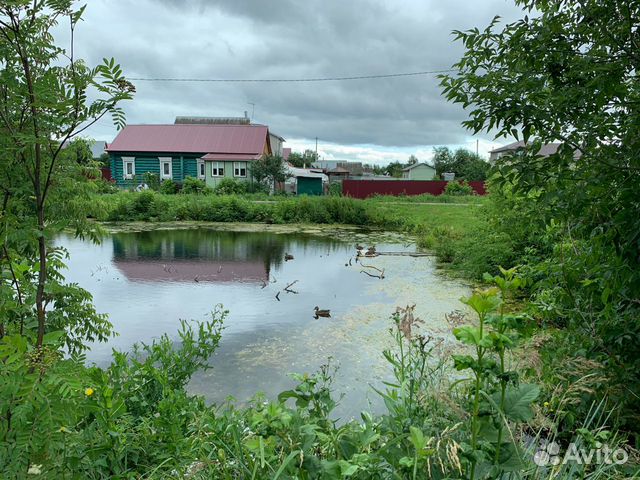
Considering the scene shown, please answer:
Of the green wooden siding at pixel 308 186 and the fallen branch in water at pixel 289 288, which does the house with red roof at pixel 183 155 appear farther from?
the fallen branch in water at pixel 289 288

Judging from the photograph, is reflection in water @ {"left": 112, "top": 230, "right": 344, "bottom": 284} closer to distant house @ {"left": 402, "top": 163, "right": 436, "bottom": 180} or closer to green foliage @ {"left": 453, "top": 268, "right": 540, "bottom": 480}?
green foliage @ {"left": 453, "top": 268, "right": 540, "bottom": 480}

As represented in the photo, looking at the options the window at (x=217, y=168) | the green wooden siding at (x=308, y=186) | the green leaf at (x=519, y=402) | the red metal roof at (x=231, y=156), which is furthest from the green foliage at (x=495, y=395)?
the green wooden siding at (x=308, y=186)

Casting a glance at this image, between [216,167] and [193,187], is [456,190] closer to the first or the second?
[216,167]

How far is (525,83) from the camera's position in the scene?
87.0 inches

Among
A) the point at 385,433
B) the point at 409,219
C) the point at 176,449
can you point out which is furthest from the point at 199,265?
the point at 409,219

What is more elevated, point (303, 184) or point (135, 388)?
point (303, 184)

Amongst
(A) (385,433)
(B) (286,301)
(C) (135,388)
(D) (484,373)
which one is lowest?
(B) (286,301)

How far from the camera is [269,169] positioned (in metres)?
26.7

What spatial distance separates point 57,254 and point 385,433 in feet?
7.38

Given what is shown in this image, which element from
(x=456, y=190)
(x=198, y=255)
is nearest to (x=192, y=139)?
(x=456, y=190)

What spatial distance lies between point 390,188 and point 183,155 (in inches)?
511

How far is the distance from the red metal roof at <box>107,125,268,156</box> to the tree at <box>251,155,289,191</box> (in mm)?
2222

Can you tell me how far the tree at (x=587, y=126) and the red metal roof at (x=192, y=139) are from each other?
1069 inches

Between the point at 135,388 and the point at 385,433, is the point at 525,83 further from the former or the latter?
the point at 135,388
